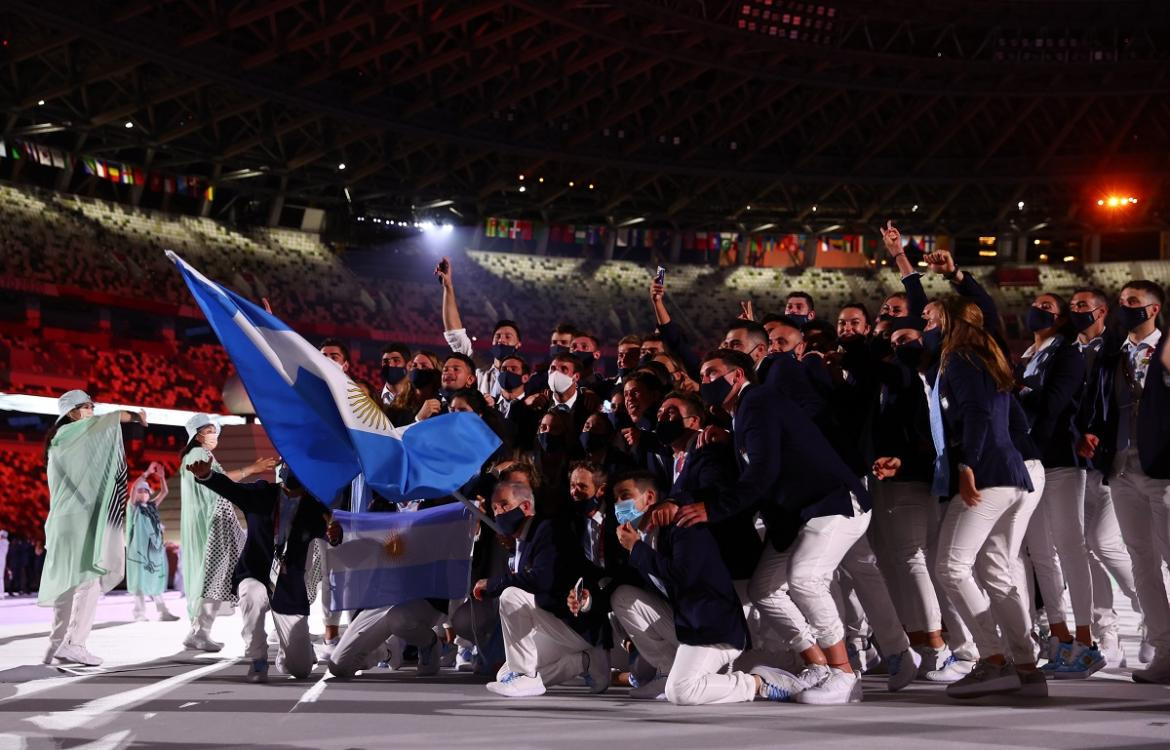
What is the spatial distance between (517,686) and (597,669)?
0.58 m

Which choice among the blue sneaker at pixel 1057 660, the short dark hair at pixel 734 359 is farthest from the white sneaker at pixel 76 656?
the blue sneaker at pixel 1057 660

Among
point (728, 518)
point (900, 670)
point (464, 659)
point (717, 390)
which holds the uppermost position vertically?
point (717, 390)

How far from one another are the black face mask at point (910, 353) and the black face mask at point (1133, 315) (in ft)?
3.92

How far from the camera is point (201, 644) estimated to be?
9.94 m

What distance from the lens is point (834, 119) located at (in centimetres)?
3119

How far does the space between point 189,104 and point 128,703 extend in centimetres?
2432

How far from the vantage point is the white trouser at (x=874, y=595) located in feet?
22.2

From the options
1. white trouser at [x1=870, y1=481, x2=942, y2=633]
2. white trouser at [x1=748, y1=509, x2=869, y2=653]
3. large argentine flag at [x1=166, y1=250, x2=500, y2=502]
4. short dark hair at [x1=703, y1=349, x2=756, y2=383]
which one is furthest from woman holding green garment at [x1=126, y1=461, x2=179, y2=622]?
white trouser at [x1=748, y1=509, x2=869, y2=653]

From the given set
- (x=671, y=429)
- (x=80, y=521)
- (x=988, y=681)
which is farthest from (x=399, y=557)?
(x=988, y=681)

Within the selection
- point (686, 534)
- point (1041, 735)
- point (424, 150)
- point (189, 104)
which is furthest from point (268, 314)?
point (424, 150)

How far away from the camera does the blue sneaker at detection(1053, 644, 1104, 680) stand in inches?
274

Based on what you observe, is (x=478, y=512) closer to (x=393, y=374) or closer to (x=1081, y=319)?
(x=393, y=374)

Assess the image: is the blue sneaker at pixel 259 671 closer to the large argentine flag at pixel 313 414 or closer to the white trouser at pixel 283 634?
the white trouser at pixel 283 634

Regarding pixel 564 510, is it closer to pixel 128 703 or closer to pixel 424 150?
pixel 128 703
